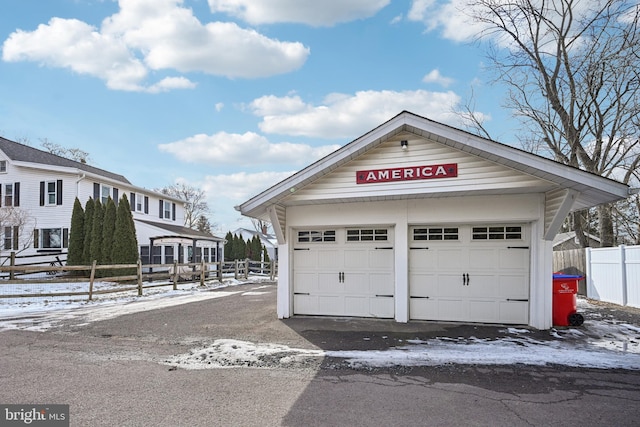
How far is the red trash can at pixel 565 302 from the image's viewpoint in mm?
8406

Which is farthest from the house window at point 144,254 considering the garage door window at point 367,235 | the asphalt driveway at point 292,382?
the garage door window at point 367,235

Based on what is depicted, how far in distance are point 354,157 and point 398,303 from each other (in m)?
3.35

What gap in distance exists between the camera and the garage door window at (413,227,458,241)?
9.00 meters

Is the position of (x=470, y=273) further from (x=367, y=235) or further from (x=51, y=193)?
(x=51, y=193)

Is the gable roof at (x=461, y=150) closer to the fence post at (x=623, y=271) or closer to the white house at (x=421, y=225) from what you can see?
the white house at (x=421, y=225)

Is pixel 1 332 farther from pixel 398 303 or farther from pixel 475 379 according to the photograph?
pixel 475 379

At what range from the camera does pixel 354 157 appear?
8750mm

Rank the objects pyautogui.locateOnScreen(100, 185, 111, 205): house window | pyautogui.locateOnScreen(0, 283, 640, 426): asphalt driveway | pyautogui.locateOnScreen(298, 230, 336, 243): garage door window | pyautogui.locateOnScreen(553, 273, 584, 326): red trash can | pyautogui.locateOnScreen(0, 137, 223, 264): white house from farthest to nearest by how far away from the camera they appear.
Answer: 1. pyautogui.locateOnScreen(100, 185, 111, 205): house window
2. pyautogui.locateOnScreen(0, 137, 223, 264): white house
3. pyautogui.locateOnScreen(298, 230, 336, 243): garage door window
4. pyautogui.locateOnScreen(553, 273, 584, 326): red trash can
5. pyautogui.locateOnScreen(0, 283, 640, 426): asphalt driveway

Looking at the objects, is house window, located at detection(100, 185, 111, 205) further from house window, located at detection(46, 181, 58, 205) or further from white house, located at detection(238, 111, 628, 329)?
white house, located at detection(238, 111, 628, 329)

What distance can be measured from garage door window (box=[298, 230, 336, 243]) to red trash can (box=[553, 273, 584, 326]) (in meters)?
4.87

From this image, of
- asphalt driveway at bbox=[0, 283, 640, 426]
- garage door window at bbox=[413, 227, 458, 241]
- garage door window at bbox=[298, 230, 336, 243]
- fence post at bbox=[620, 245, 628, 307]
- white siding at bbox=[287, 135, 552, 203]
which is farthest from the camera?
fence post at bbox=[620, 245, 628, 307]

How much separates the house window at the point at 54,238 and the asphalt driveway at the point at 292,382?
14817mm

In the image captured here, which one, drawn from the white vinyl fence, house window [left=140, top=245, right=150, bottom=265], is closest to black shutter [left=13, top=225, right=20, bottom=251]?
house window [left=140, top=245, right=150, bottom=265]

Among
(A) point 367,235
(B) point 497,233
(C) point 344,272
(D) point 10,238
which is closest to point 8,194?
(D) point 10,238
